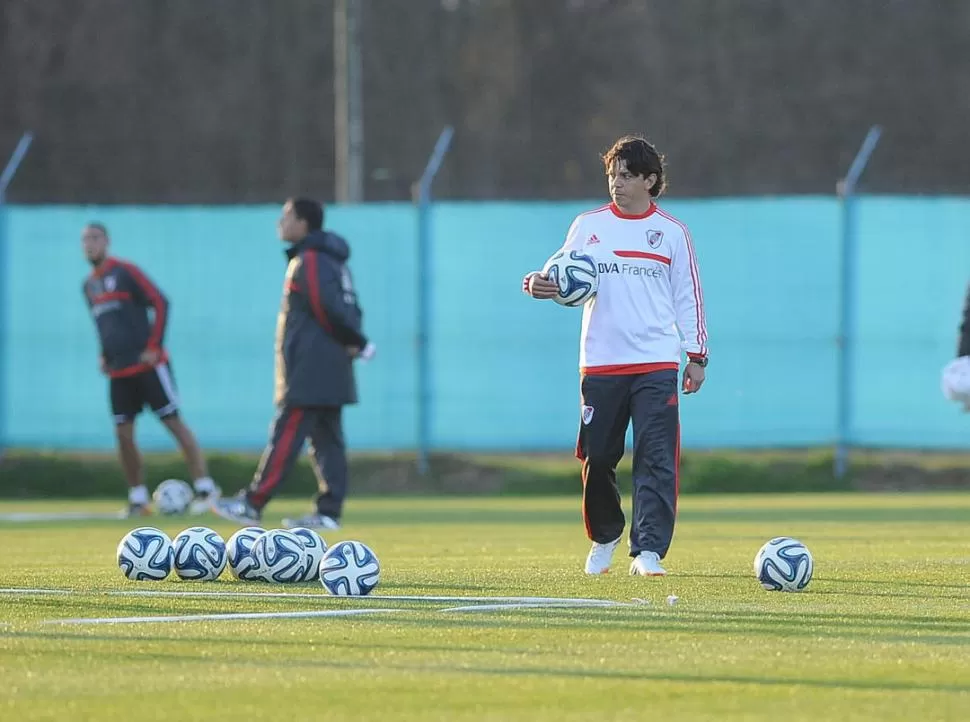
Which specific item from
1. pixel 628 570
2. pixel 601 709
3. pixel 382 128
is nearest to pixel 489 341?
pixel 628 570

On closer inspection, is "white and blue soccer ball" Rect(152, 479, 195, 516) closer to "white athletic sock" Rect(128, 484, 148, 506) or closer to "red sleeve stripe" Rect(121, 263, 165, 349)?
"white athletic sock" Rect(128, 484, 148, 506)

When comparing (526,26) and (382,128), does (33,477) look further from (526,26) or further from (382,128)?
(526,26)

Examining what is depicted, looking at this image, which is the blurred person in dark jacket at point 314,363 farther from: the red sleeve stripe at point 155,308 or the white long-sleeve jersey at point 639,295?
the white long-sleeve jersey at point 639,295

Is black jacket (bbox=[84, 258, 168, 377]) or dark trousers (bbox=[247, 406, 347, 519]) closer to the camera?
dark trousers (bbox=[247, 406, 347, 519])

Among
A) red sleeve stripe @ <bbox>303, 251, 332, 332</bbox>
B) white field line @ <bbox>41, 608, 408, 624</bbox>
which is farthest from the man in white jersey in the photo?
red sleeve stripe @ <bbox>303, 251, 332, 332</bbox>

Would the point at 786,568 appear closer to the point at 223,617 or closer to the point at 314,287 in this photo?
the point at 223,617

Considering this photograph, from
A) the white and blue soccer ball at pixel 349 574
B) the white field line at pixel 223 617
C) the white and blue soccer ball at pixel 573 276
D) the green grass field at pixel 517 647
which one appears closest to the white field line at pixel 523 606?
the green grass field at pixel 517 647

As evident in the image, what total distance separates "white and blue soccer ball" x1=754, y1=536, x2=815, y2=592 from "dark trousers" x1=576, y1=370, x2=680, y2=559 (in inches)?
30.5

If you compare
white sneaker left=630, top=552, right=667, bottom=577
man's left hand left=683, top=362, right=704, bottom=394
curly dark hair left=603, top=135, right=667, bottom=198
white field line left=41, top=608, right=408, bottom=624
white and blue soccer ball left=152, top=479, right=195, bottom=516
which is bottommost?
white and blue soccer ball left=152, top=479, right=195, bottom=516

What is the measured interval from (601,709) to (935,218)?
14.1 meters

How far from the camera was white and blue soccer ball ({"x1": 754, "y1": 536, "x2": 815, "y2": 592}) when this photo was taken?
8820 millimetres

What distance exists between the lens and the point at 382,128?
136 ft

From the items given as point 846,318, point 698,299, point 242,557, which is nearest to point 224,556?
point 242,557

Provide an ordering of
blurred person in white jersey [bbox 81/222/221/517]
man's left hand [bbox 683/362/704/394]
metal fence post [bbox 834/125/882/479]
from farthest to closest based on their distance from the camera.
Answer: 1. metal fence post [bbox 834/125/882/479]
2. blurred person in white jersey [bbox 81/222/221/517]
3. man's left hand [bbox 683/362/704/394]
